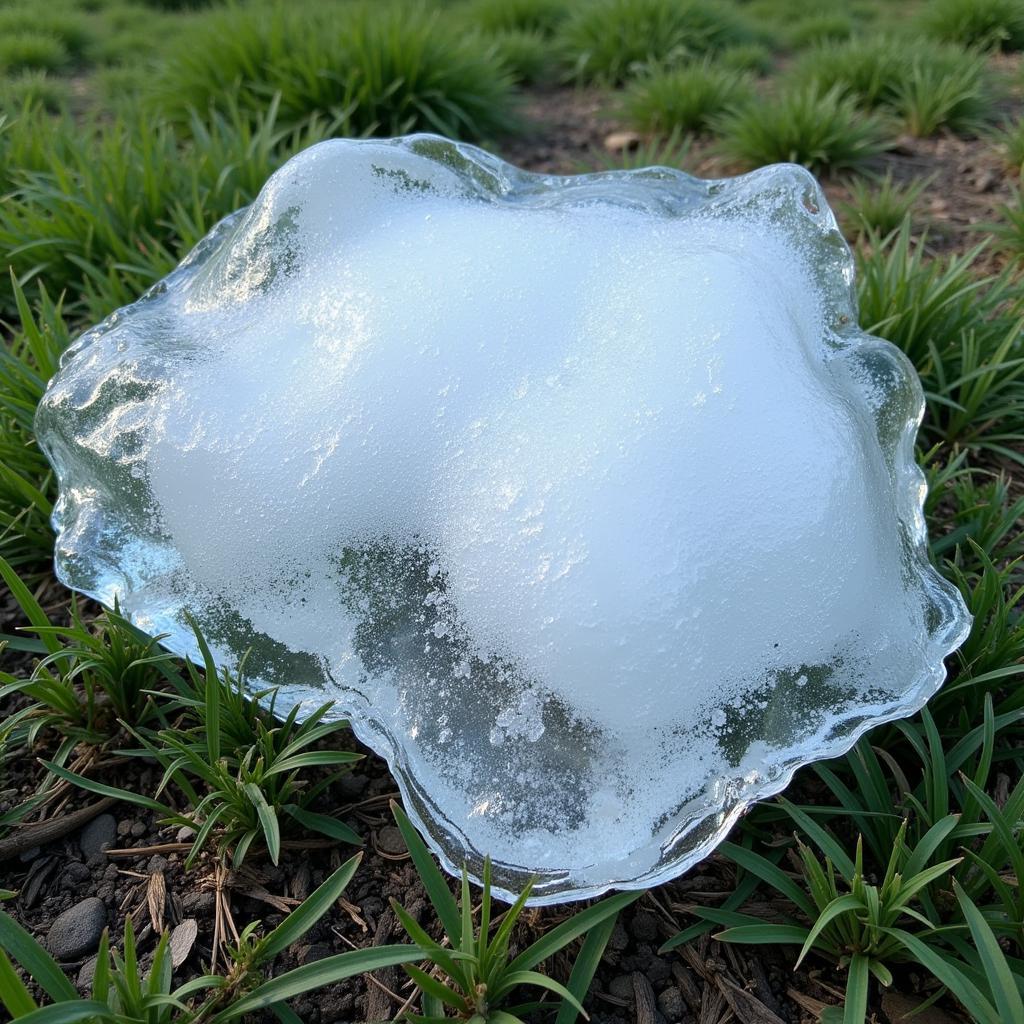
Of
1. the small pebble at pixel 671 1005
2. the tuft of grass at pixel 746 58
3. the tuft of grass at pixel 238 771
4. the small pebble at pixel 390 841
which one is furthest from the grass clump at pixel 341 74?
the small pebble at pixel 671 1005

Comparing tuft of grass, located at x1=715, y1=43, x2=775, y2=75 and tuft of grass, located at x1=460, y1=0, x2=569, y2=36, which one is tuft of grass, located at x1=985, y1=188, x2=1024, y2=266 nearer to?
tuft of grass, located at x1=715, y1=43, x2=775, y2=75

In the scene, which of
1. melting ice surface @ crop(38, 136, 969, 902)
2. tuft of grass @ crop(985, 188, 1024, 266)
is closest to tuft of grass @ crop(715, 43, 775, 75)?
tuft of grass @ crop(985, 188, 1024, 266)

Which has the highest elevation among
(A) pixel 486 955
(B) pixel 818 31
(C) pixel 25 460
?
(C) pixel 25 460

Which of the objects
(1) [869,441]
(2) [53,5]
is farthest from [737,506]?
(2) [53,5]

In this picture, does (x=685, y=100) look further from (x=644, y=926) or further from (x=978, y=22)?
(x=644, y=926)

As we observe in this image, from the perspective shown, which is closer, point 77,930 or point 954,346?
point 77,930

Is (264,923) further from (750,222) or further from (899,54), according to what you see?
(899,54)

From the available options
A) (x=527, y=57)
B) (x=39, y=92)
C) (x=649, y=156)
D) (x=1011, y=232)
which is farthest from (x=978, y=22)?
(x=39, y=92)
